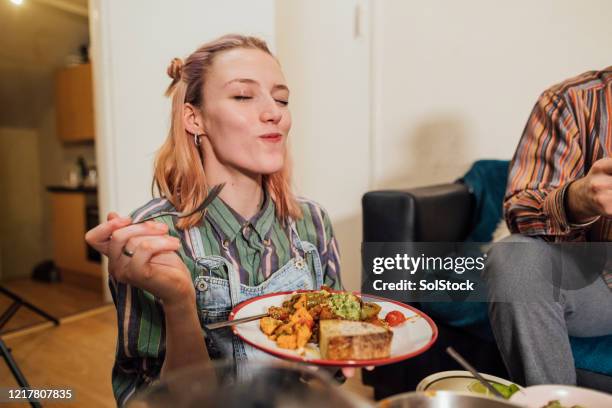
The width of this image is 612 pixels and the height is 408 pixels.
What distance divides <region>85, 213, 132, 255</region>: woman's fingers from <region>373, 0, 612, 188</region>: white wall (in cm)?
104

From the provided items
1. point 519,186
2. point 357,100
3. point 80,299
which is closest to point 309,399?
point 519,186

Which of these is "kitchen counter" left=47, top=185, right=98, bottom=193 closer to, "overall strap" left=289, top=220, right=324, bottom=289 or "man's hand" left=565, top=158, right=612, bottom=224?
"overall strap" left=289, top=220, right=324, bottom=289

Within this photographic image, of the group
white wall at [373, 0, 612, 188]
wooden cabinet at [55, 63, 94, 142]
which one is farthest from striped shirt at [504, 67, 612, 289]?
wooden cabinet at [55, 63, 94, 142]

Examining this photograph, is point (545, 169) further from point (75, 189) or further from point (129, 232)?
point (75, 189)

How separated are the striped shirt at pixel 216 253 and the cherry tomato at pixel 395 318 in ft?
0.69

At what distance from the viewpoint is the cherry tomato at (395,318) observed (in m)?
0.43

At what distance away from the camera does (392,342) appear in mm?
397

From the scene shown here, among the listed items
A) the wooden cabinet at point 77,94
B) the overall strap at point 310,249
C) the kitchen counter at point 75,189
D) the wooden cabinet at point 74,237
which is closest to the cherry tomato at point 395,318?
the overall strap at point 310,249

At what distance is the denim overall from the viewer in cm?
51

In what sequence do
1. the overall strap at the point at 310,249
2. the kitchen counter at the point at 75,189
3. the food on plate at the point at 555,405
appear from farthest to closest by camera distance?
the kitchen counter at the point at 75,189 → the overall strap at the point at 310,249 → the food on plate at the point at 555,405

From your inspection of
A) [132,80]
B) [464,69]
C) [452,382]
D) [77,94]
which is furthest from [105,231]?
[77,94]

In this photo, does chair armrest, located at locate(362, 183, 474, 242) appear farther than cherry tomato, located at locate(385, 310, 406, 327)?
Yes

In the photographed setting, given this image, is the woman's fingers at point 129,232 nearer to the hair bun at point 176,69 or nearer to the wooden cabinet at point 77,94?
the hair bun at point 176,69

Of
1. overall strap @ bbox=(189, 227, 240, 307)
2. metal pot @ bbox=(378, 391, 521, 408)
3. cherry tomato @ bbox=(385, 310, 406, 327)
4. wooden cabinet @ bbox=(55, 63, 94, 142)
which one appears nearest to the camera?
metal pot @ bbox=(378, 391, 521, 408)
